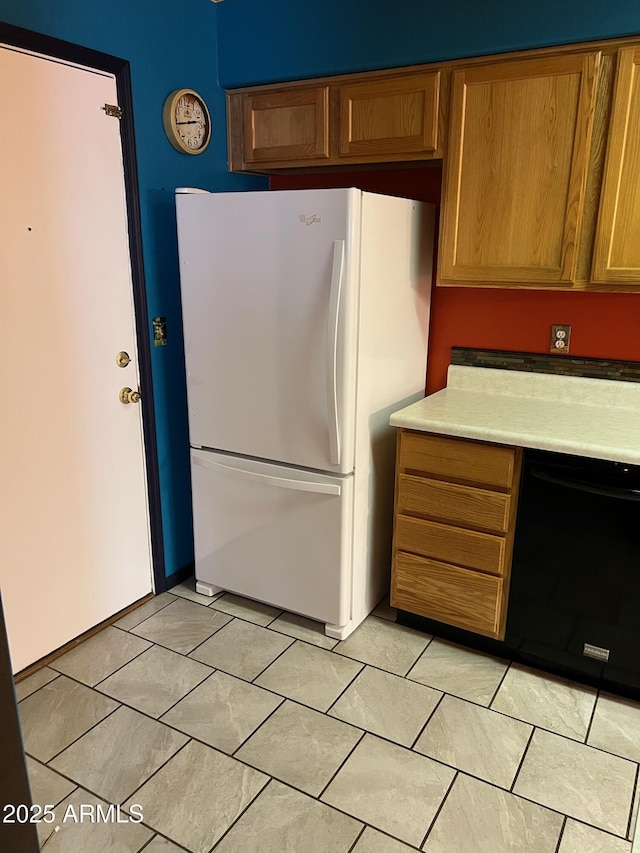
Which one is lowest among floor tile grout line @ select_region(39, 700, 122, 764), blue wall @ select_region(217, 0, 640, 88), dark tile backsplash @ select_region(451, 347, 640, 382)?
floor tile grout line @ select_region(39, 700, 122, 764)

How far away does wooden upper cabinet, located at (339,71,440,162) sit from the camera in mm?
2332

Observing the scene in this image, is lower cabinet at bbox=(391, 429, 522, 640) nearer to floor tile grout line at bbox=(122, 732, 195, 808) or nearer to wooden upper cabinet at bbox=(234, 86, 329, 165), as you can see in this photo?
floor tile grout line at bbox=(122, 732, 195, 808)

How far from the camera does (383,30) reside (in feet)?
7.64

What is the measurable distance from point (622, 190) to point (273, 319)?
124cm

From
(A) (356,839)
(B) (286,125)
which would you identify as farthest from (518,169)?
(A) (356,839)

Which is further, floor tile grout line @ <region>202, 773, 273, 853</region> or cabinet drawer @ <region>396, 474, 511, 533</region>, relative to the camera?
cabinet drawer @ <region>396, 474, 511, 533</region>

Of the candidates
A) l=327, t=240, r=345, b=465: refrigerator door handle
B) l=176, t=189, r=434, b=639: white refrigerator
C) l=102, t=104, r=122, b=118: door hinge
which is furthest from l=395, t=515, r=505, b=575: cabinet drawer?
l=102, t=104, r=122, b=118: door hinge

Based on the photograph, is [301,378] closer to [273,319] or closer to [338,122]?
[273,319]

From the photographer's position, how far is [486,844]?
5.50ft

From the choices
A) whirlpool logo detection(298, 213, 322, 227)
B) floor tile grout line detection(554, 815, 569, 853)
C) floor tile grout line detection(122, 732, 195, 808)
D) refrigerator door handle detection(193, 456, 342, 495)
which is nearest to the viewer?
floor tile grout line detection(554, 815, 569, 853)

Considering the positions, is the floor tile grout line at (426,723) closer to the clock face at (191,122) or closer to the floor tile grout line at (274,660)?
the floor tile grout line at (274,660)

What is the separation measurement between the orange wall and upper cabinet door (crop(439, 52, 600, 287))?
33cm

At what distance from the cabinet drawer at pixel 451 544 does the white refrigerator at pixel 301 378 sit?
0.18 m

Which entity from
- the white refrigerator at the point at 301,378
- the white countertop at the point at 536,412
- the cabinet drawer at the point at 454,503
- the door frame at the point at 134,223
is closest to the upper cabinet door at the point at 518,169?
the white refrigerator at the point at 301,378
